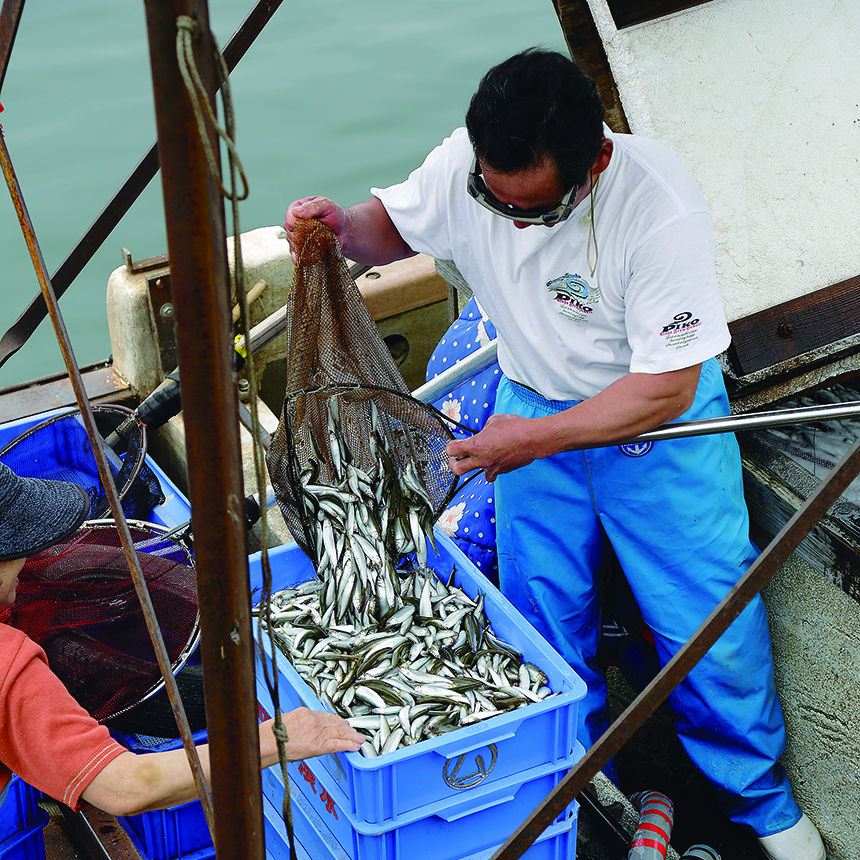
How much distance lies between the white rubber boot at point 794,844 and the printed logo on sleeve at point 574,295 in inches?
72.9

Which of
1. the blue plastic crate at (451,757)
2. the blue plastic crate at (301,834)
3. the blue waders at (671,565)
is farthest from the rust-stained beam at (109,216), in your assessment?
the blue plastic crate at (301,834)

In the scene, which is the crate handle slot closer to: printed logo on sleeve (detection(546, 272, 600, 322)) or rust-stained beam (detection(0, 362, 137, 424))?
printed logo on sleeve (detection(546, 272, 600, 322))

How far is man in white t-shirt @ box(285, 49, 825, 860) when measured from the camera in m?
2.36

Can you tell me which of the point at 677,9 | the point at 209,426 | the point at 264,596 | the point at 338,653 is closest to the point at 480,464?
the point at 338,653

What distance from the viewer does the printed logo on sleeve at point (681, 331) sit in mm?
2412

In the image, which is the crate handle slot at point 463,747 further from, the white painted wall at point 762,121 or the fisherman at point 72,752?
the white painted wall at point 762,121

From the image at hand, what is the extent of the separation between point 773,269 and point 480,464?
145 centimetres

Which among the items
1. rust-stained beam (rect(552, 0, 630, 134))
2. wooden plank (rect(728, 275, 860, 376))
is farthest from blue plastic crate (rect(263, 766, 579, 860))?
rust-stained beam (rect(552, 0, 630, 134))

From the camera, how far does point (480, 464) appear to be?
8.50 ft

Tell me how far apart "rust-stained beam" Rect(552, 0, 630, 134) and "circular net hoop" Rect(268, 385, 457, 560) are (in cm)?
122

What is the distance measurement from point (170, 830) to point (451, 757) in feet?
3.62

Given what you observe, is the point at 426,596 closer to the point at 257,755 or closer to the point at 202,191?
the point at 257,755

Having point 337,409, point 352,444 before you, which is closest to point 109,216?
point 337,409

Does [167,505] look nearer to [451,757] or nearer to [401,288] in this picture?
[401,288]
